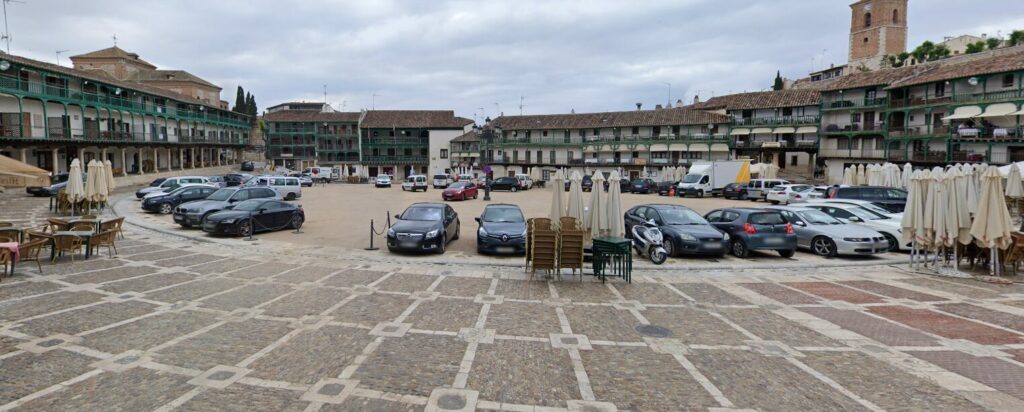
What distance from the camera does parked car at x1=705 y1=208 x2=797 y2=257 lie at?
576 inches

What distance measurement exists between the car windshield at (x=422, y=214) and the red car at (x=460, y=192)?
21091 mm

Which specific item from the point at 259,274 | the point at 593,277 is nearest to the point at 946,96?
the point at 593,277

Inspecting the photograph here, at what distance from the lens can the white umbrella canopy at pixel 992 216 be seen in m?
11.6

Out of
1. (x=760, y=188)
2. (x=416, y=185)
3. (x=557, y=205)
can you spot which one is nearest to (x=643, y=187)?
(x=760, y=188)

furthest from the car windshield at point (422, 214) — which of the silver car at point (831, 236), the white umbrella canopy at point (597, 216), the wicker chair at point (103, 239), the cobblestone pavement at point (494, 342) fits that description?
the silver car at point (831, 236)

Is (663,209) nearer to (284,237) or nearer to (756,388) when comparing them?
(756,388)

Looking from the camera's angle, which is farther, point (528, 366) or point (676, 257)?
point (676, 257)

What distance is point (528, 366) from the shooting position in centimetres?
649

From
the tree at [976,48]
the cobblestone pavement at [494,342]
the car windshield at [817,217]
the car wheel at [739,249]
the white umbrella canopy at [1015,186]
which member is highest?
the tree at [976,48]

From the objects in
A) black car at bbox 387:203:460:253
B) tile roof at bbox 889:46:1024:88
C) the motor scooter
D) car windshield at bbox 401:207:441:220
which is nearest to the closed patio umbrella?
the motor scooter

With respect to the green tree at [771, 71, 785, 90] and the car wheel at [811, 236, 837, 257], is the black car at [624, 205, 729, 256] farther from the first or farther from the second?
the green tree at [771, 71, 785, 90]

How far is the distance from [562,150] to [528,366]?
215 ft

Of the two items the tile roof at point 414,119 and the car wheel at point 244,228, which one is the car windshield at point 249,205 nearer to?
the car wheel at point 244,228

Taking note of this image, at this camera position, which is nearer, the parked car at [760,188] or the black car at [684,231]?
the black car at [684,231]
